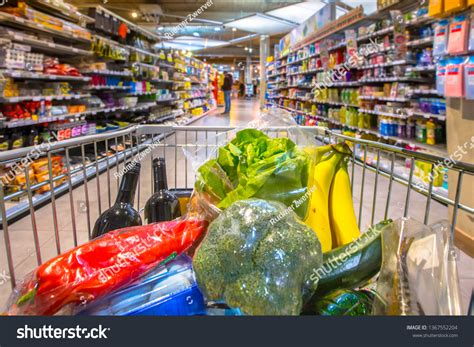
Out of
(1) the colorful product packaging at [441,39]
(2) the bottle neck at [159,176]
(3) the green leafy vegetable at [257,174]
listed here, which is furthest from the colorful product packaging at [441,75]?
(2) the bottle neck at [159,176]

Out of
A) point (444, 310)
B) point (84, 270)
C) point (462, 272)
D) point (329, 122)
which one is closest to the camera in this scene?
point (444, 310)

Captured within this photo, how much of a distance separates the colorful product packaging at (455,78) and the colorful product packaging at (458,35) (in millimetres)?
76

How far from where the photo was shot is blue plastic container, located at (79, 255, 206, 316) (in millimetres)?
647

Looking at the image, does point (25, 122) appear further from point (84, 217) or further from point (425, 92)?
point (425, 92)

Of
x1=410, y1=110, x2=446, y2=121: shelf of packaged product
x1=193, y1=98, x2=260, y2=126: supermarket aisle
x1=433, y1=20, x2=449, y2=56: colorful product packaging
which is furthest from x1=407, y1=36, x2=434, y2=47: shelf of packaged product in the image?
x1=193, y1=98, x2=260, y2=126: supermarket aisle

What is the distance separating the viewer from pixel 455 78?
2762 mm

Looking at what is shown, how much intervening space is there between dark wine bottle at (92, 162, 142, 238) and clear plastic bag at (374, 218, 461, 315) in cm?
72

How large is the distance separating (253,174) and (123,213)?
A: 1.46 ft

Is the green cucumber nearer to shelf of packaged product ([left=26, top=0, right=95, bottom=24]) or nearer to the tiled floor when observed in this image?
the tiled floor

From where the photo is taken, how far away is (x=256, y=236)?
25.5 inches

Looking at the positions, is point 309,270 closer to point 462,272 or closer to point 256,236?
point 256,236

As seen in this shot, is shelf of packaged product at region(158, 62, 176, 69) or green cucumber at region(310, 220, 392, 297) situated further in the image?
shelf of packaged product at region(158, 62, 176, 69)

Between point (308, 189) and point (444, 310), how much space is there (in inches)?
16.0

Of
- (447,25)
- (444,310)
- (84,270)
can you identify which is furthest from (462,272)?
(84,270)
